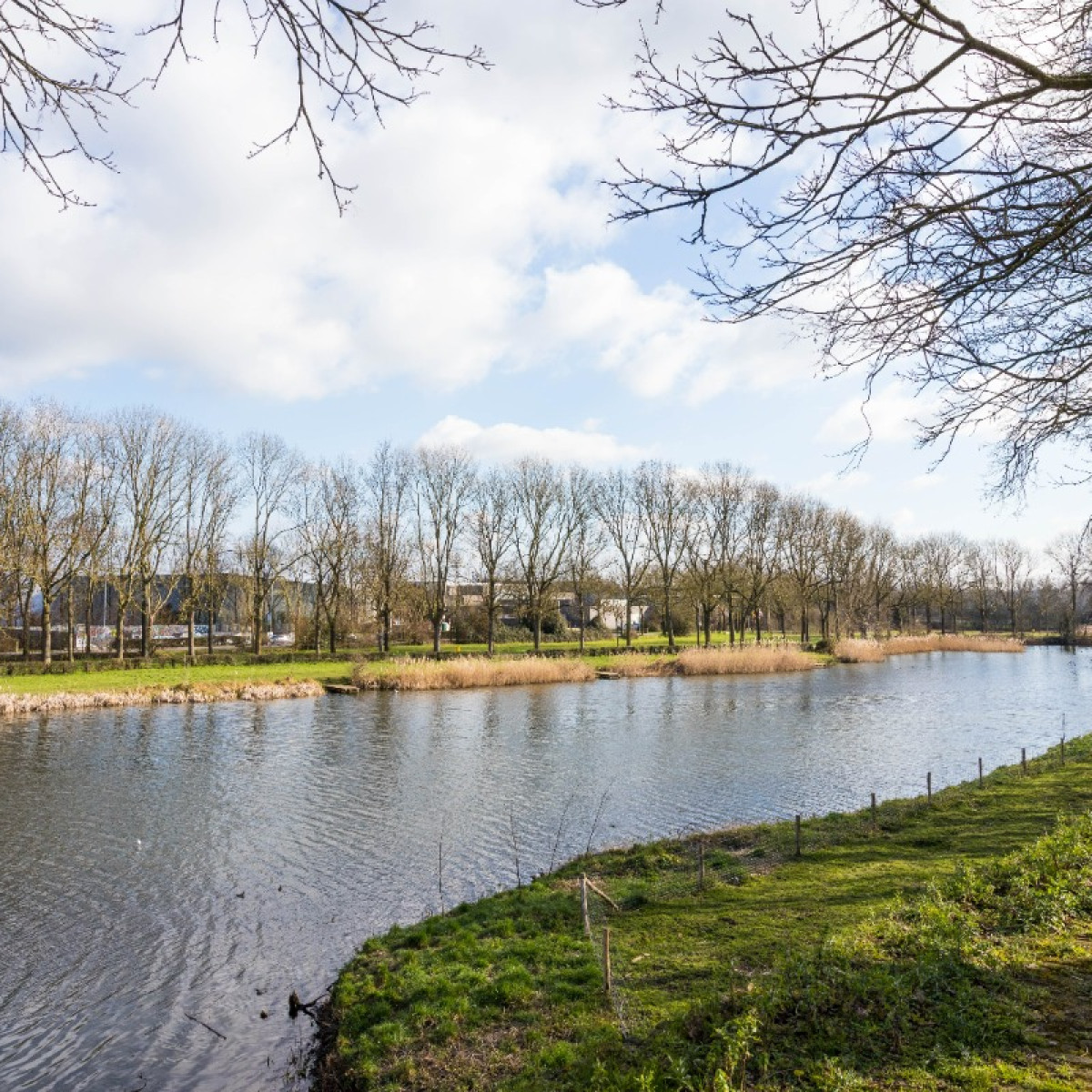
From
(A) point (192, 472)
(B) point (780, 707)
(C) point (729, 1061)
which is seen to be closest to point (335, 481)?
(A) point (192, 472)

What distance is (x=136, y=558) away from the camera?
39.9 m

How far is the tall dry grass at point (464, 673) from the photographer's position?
3262cm

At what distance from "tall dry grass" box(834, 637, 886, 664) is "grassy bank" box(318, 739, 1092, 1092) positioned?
40765 mm

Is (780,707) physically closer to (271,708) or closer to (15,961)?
(271,708)

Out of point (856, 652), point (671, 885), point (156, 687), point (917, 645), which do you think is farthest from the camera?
point (917, 645)

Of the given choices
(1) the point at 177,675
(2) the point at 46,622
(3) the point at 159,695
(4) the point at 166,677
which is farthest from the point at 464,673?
(2) the point at 46,622

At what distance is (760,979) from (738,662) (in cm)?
3575

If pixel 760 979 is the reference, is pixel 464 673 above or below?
below

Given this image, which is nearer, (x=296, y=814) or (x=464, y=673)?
(x=296, y=814)

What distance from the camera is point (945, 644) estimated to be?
59312mm

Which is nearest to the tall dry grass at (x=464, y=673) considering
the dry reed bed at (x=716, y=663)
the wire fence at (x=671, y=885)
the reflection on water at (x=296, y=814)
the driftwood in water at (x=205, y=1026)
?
the dry reed bed at (x=716, y=663)

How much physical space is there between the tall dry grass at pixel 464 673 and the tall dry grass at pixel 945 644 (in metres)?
29.4

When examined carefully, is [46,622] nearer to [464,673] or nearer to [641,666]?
[464,673]

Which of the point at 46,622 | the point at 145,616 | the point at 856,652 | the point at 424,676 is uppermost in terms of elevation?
the point at 145,616
